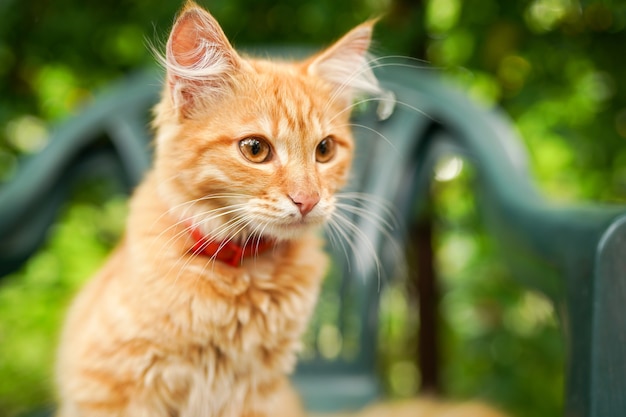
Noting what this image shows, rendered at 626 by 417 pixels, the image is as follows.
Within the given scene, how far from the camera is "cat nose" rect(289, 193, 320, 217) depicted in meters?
0.80

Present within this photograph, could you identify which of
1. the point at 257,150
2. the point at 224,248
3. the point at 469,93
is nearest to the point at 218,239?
the point at 224,248

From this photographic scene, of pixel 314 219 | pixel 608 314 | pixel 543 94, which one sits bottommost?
pixel 608 314

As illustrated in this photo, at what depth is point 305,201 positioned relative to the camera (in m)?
0.80

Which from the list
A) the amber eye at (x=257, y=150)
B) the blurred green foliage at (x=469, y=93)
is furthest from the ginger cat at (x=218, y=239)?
the blurred green foliage at (x=469, y=93)

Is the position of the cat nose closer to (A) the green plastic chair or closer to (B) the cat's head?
(B) the cat's head

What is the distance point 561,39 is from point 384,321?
1.01 m

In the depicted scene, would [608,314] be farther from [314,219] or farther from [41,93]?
[41,93]

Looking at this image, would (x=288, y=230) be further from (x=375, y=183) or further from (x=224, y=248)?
(x=375, y=183)

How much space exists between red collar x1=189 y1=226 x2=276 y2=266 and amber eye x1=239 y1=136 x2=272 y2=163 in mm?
126

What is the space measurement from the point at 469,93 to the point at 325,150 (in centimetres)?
87

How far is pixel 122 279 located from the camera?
0.93 m

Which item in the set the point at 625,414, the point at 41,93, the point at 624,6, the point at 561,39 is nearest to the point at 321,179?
the point at 625,414

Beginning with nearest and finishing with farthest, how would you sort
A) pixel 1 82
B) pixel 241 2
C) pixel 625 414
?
pixel 625 414
pixel 241 2
pixel 1 82

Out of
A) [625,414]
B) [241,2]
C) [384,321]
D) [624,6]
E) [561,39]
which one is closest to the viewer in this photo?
[625,414]
